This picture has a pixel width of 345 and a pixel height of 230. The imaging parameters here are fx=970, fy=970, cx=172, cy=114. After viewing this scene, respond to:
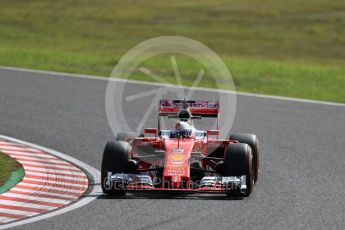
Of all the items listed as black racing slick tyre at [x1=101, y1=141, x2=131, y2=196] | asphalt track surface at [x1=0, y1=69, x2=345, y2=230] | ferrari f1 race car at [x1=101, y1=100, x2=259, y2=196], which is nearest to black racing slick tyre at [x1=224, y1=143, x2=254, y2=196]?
ferrari f1 race car at [x1=101, y1=100, x2=259, y2=196]

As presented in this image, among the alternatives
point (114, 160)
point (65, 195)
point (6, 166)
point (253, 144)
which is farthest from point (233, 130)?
point (65, 195)

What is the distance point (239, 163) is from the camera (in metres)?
13.4

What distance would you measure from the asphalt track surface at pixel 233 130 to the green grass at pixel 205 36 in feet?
11.4

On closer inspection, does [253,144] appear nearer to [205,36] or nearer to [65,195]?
[65,195]

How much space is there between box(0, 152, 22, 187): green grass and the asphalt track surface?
1293mm

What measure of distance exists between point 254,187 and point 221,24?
119 ft

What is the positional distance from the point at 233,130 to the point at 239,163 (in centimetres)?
671

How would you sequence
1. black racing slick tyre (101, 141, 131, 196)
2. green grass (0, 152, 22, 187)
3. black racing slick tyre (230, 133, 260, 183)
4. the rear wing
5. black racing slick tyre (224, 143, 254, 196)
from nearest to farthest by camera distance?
black racing slick tyre (224, 143, 254, 196) < black racing slick tyre (101, 141, 131, 196) < green grass (0, 152, 22, 187) < black racing slick tyre (230, 133, 260, 183) < the rear wing

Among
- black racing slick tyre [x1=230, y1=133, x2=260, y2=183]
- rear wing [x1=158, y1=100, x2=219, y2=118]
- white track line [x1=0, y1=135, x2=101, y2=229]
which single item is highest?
rear wing [x1=158, y1=100, x2=219, y2=118]

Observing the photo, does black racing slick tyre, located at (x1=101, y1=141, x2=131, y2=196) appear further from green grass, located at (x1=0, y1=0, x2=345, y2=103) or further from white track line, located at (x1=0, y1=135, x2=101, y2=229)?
green grass, located at (x1=0, y1=0, x2=345, y2=103)

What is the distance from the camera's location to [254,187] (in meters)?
14.2

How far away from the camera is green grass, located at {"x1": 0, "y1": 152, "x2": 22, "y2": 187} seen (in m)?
14.5

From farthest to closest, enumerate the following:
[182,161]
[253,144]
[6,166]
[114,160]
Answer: [6,166], [253,144], [114,160], [182,161]

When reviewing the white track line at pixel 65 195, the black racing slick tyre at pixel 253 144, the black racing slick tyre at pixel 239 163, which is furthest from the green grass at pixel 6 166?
the black racing slick tyre at pixel 253 144
